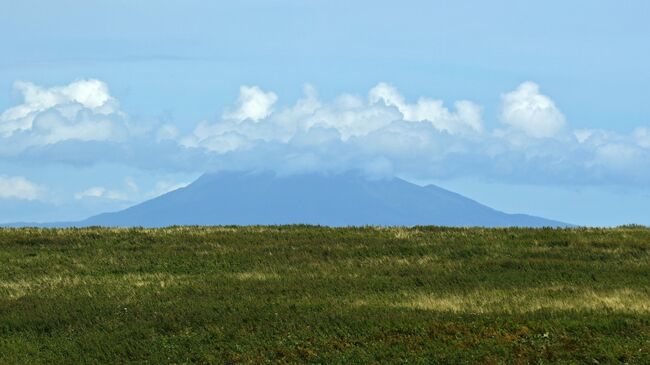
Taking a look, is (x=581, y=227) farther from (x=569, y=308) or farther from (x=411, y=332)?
(x=411, y=332)

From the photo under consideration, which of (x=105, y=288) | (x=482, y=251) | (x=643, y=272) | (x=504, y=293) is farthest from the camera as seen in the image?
(x=482, y=251)

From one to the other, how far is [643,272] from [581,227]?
14672 mm

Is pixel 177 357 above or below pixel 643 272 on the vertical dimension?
below

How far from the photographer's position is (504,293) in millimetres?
27969

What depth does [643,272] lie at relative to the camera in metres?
33.4

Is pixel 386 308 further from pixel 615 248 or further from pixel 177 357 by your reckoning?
pixel 615 248

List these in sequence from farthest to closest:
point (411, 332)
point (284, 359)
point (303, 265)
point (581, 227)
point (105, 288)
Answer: point (581, 227), point (303, 265), point (105, 288), point (411, 332), point (284, 359)

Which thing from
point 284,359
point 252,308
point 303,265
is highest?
point 303,265

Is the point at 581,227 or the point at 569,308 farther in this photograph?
the point at 581,227

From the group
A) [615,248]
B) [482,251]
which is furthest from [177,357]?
[615,248]

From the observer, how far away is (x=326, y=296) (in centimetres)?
2780

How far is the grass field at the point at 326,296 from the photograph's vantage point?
21031 mm

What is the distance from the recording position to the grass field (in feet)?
69.0

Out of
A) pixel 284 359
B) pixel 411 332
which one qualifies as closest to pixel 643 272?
pixel 411 332
